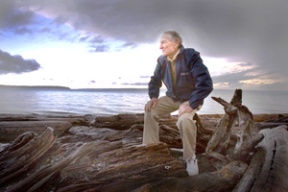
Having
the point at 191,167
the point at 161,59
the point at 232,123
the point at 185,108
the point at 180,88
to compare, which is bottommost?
the point at 191,167

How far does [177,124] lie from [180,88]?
11.3 inches

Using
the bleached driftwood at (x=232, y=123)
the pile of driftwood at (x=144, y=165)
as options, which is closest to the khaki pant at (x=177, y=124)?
the pile of driftwood at (x=144, y=165)

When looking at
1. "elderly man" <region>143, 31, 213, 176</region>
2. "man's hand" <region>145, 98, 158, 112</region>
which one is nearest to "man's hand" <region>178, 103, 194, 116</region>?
"elderly man" <region>143, 31, 213, 176</region>

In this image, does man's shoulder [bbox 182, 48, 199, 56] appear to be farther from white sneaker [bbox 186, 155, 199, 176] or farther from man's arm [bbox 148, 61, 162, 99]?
white sneaker [bbox 186, 155, 199, 176]

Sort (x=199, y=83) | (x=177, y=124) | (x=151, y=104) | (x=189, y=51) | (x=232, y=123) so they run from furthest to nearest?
(x=232, y=123) < (x=151, y=104) < (x=177, y=124) < (x=189, y=51) < (x=199, y=83)

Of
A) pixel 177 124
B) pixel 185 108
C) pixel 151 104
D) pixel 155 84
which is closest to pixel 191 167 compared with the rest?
pixel 177 124

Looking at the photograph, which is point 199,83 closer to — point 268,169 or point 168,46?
point 168,46

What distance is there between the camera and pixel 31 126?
10.1 feet

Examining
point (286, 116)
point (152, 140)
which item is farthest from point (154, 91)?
point (286, 116)

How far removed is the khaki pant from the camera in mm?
2039

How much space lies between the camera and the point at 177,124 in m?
2.07

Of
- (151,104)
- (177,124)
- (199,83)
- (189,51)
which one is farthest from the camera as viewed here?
(151,104)

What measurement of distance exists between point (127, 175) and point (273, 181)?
1.03 m

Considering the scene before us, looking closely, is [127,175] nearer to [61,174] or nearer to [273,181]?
[61,174]
